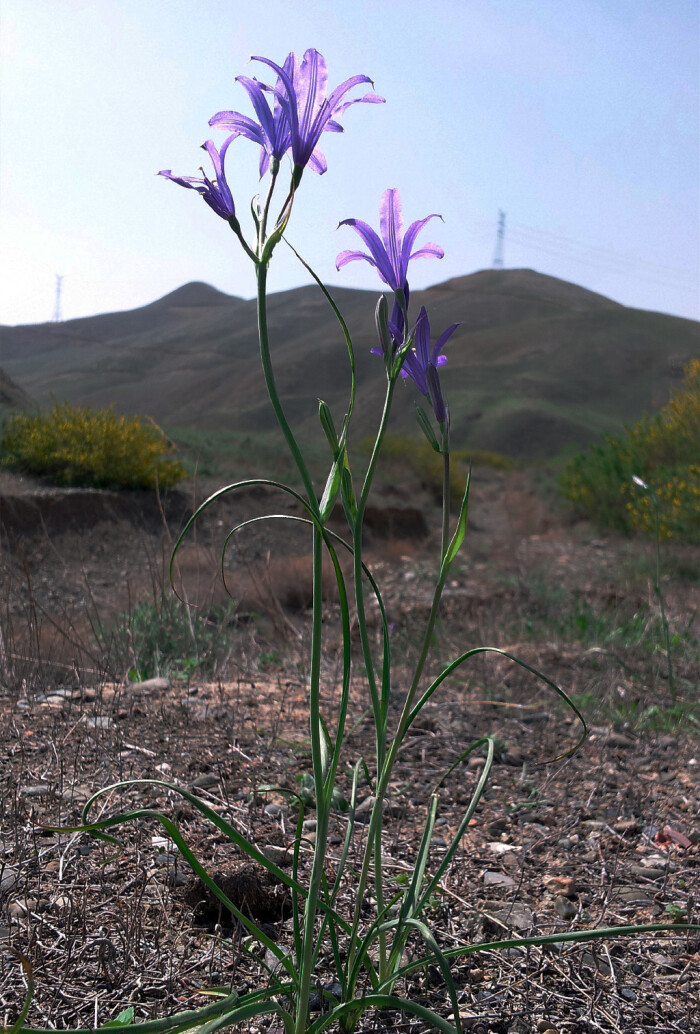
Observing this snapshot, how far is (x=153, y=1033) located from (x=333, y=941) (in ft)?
1.32

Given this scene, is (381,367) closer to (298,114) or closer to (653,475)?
(653,475)

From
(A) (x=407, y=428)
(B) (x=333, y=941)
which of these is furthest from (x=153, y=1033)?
(A) (x=407, y=428)

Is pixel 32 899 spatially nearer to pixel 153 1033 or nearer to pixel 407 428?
pixel 153 1033

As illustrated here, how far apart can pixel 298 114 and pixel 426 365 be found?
1.50ft

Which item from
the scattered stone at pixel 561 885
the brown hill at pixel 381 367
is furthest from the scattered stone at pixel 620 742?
the brown hill at pixel 381 367

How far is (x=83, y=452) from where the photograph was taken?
11.8 metres

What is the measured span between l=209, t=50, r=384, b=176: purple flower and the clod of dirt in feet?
4.77

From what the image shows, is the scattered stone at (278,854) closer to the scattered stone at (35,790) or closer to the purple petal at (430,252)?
the scattered stone at (35,790)

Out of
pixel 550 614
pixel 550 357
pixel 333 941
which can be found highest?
pixel 550 357

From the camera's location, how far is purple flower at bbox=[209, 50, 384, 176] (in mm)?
1048

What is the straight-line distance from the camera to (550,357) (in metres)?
66.6

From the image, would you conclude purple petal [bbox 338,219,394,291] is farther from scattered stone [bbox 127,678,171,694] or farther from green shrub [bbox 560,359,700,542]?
green shrub [bbox 560,359,700,542]

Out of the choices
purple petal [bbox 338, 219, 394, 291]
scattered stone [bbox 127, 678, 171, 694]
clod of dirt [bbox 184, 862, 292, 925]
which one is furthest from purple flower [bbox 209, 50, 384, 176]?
scattered stone [bbox 127, 678, 171, 694]

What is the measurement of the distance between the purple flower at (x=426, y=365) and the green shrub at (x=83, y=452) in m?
10.5
